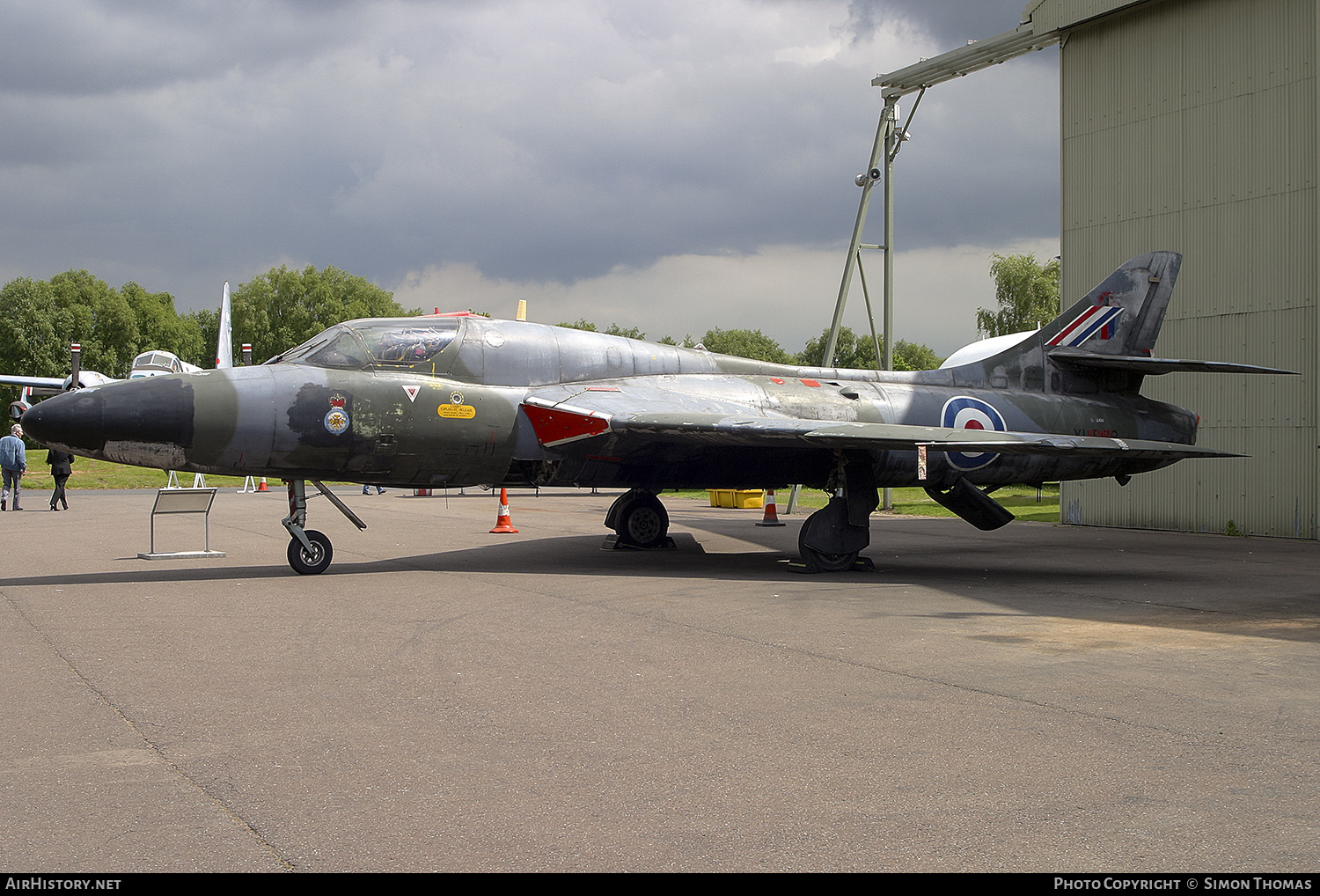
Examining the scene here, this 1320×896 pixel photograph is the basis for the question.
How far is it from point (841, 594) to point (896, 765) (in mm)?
5877

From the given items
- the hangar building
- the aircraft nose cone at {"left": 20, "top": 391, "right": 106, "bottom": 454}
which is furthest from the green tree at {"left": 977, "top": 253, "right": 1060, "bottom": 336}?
the aircraft nose cone at {"left": 20, "top": 391, "right": 106, "bottom": 454}

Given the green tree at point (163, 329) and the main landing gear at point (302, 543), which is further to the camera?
the green tree at point (163, 329)

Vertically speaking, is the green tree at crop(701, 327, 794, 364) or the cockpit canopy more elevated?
the green tree at crop(701, 327, 794, 364)

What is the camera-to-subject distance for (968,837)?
12.0 ft

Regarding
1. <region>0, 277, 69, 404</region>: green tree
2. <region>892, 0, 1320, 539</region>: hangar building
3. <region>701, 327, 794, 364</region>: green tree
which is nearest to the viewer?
<region>892, 0, 1320, 539</region>: hangar building

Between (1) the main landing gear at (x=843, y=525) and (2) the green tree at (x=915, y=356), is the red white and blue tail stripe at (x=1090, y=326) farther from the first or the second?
(2) the green tree at (x=915, y=356)

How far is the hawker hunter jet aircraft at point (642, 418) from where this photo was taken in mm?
10805

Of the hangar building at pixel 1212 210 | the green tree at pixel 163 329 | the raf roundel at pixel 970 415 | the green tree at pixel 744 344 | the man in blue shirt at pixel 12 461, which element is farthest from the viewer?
the green tree at pixel 744 344

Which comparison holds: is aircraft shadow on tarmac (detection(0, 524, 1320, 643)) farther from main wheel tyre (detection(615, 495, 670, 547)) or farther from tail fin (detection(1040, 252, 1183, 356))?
tail fin (detection(1040, 252, 1183, 356))

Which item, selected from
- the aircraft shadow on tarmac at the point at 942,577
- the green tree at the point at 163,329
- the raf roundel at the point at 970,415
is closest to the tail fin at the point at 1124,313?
the raf roundel at the point at 970,415

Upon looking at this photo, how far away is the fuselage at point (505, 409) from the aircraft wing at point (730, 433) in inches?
10.5

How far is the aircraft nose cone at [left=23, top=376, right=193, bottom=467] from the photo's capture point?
10009 mm

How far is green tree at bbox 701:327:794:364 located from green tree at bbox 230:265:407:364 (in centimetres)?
5419
